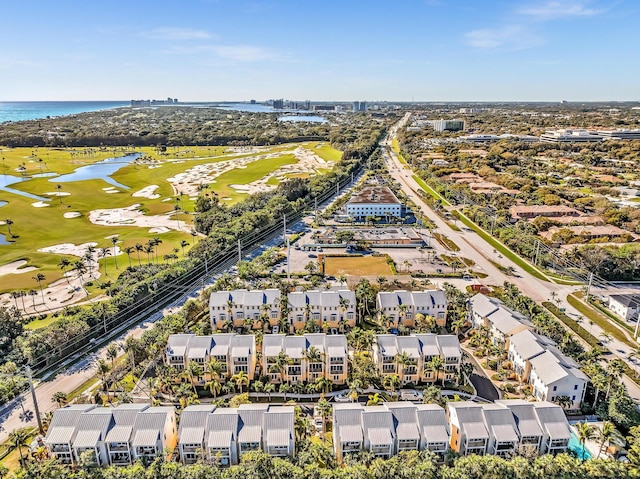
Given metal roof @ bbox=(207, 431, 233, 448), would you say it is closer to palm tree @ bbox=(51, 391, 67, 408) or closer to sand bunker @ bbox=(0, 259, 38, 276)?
palm tree @ bbox=(51, 391, 67, 408)

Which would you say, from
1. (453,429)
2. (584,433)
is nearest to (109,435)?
(453,429)

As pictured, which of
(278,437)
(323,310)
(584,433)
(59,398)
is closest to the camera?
(278,437)

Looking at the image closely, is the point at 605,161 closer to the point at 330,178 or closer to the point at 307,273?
the point at 330,178

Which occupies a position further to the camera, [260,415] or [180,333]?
[180,333]

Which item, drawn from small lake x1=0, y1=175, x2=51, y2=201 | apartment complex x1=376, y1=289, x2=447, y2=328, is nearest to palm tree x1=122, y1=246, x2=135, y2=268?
apartment complex x1=376, y1=289, x2=447, y2=328

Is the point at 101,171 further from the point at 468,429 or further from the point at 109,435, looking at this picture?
the point at 468,429

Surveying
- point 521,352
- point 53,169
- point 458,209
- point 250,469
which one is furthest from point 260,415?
point 53,169
